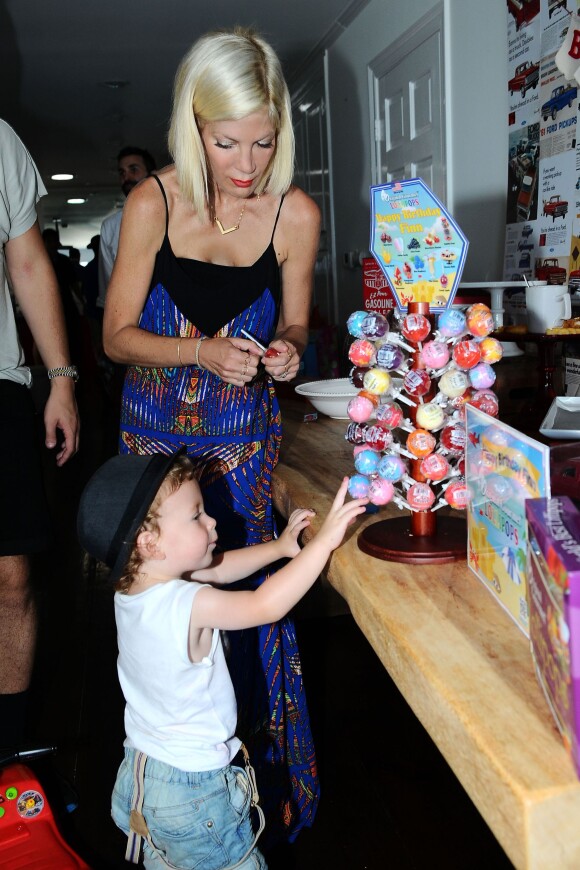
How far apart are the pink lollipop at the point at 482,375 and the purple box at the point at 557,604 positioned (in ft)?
1.16

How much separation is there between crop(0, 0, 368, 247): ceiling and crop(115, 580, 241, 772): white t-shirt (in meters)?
3.88

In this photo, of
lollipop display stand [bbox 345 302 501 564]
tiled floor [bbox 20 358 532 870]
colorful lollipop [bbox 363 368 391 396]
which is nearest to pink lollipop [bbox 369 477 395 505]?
lollipop display stand [bbox 345 302 501 564]

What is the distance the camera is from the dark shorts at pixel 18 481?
192cm

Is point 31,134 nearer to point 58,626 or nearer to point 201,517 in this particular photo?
point 58,626

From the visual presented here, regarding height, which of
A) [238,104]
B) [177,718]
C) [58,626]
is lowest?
[58,626]

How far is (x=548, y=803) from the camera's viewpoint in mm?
699

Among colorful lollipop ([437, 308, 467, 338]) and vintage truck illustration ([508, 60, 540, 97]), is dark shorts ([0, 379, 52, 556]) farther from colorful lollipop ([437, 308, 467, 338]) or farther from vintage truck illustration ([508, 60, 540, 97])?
vintage truck illustration ([508, 60, 540, 97])

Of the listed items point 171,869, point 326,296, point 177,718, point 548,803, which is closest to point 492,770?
point 548,803

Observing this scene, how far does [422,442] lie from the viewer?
1.18m

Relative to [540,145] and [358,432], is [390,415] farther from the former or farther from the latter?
[540,145]

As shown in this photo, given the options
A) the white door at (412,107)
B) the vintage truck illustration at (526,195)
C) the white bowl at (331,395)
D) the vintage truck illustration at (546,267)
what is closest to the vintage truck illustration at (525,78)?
the vintage truck illustration at (526,195)

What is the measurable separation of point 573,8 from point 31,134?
8097 mm

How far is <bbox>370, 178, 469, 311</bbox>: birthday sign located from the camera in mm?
1163

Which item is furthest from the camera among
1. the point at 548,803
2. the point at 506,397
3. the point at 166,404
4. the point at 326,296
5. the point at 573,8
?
the point at 326,296
